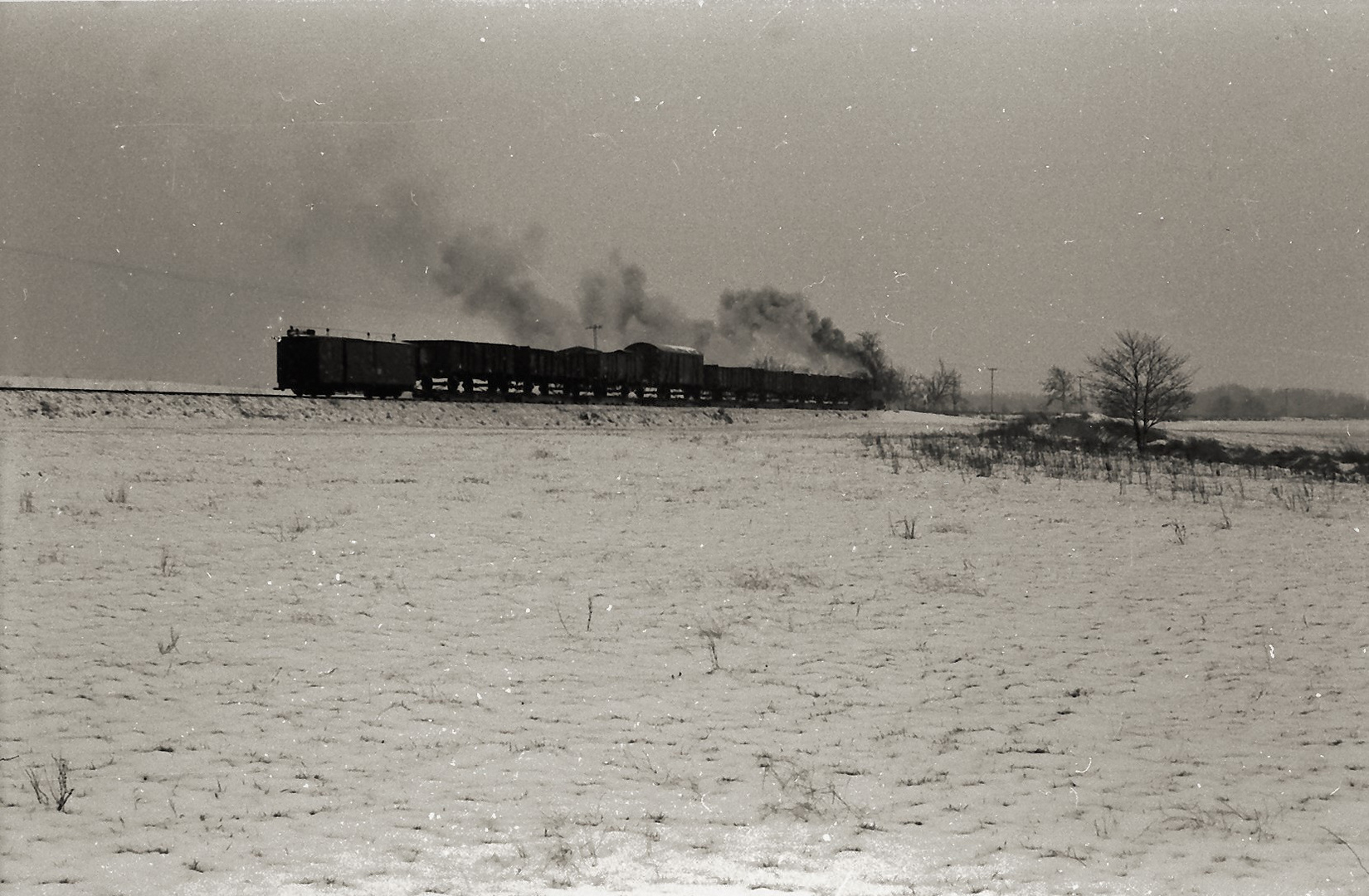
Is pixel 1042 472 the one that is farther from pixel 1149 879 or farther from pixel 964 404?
pixel 964 404

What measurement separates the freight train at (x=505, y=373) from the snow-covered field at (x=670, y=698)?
18.8 m

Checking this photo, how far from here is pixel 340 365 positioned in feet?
104

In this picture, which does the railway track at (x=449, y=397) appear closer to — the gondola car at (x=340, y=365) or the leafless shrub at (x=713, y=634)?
the gondola car at (x=340, y=365)

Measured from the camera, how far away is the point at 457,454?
65.6 feet

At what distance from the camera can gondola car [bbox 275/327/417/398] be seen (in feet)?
102

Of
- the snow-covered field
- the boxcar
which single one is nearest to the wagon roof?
the boxcar

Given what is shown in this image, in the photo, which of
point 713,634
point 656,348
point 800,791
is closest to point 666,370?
point 656,348

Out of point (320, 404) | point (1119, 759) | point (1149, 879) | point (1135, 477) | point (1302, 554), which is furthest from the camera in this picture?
point (320, 404)

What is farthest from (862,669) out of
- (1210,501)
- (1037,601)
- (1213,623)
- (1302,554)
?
(1210,501)

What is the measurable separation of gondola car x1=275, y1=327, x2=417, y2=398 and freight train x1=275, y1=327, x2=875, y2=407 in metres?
0.03

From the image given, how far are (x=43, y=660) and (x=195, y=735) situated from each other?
7.14 feet

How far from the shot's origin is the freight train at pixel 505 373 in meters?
31.6

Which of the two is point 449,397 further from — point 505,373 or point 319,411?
point 319,411

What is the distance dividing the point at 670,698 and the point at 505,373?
31685 mm
